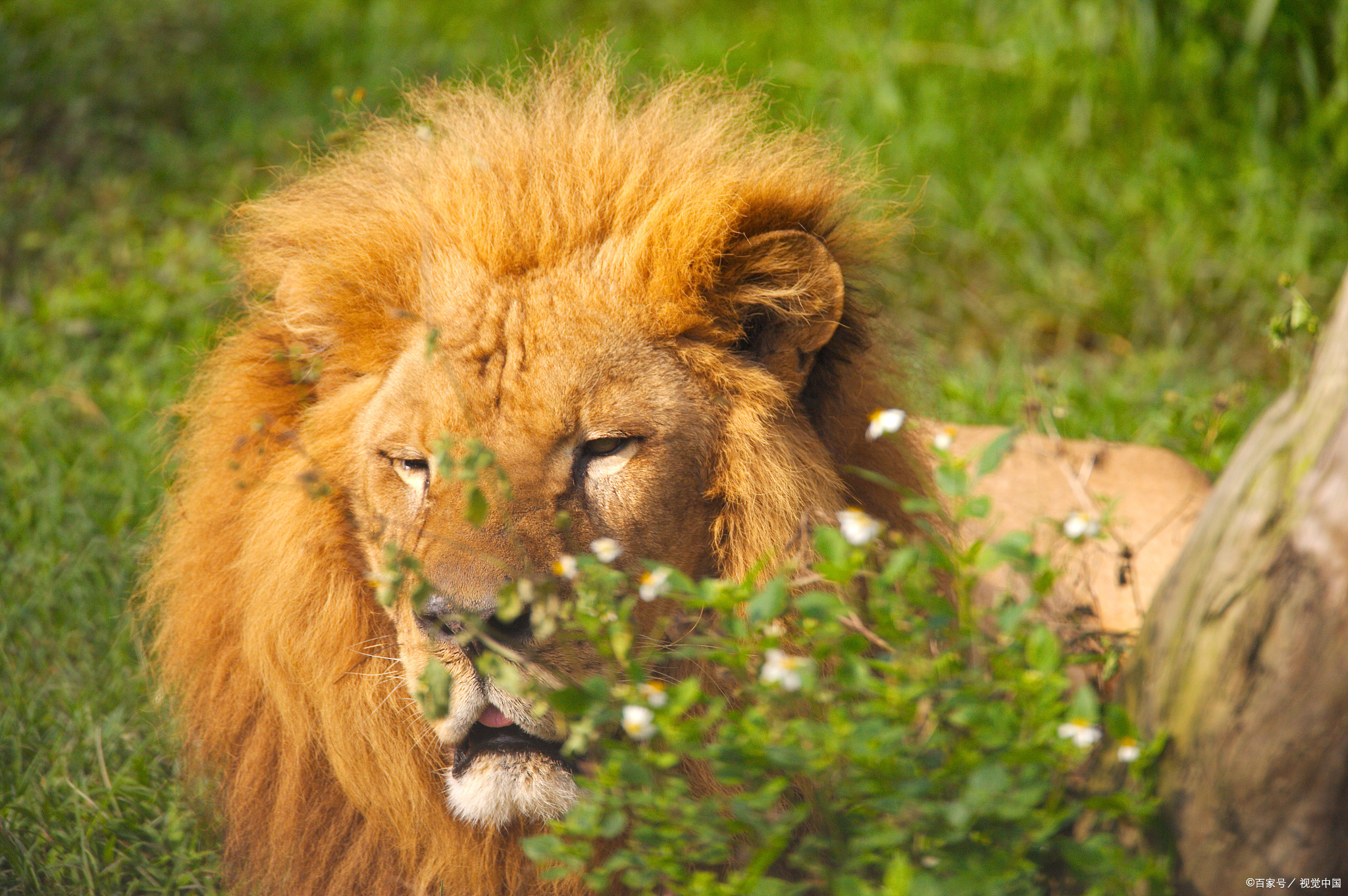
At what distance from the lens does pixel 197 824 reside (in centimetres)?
267

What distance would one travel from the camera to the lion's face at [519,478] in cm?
198

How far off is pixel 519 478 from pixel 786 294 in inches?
23.6

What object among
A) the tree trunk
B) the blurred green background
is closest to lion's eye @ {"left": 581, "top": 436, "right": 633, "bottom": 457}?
the tree trunk

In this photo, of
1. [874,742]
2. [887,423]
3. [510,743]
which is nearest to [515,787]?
[510,743]

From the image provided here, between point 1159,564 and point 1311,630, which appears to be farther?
point 1159,564

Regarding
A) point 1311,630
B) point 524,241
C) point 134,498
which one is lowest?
point 134,498

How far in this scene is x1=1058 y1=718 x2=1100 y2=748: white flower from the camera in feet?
5.17

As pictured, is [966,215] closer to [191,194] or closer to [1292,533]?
[191,194]

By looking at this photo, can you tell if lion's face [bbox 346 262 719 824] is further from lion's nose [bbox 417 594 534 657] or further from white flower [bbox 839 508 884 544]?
white flower [bbox 839 508 884 544]

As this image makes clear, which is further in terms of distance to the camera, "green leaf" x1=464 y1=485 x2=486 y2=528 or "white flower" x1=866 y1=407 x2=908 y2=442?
"white flower" x1=866 y1=407 x2=908 y2=442

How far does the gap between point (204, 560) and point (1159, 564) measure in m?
2.41

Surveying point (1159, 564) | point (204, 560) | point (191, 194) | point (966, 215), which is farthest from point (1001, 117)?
point (204, 560)

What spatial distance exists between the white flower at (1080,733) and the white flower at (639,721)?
1.76ft

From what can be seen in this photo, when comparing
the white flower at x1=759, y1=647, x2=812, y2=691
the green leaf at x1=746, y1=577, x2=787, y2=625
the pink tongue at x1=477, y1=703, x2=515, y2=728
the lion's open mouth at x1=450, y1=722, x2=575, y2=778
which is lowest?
the lion's open mouth at x1=450, y1=722, x2=575, y2=778
